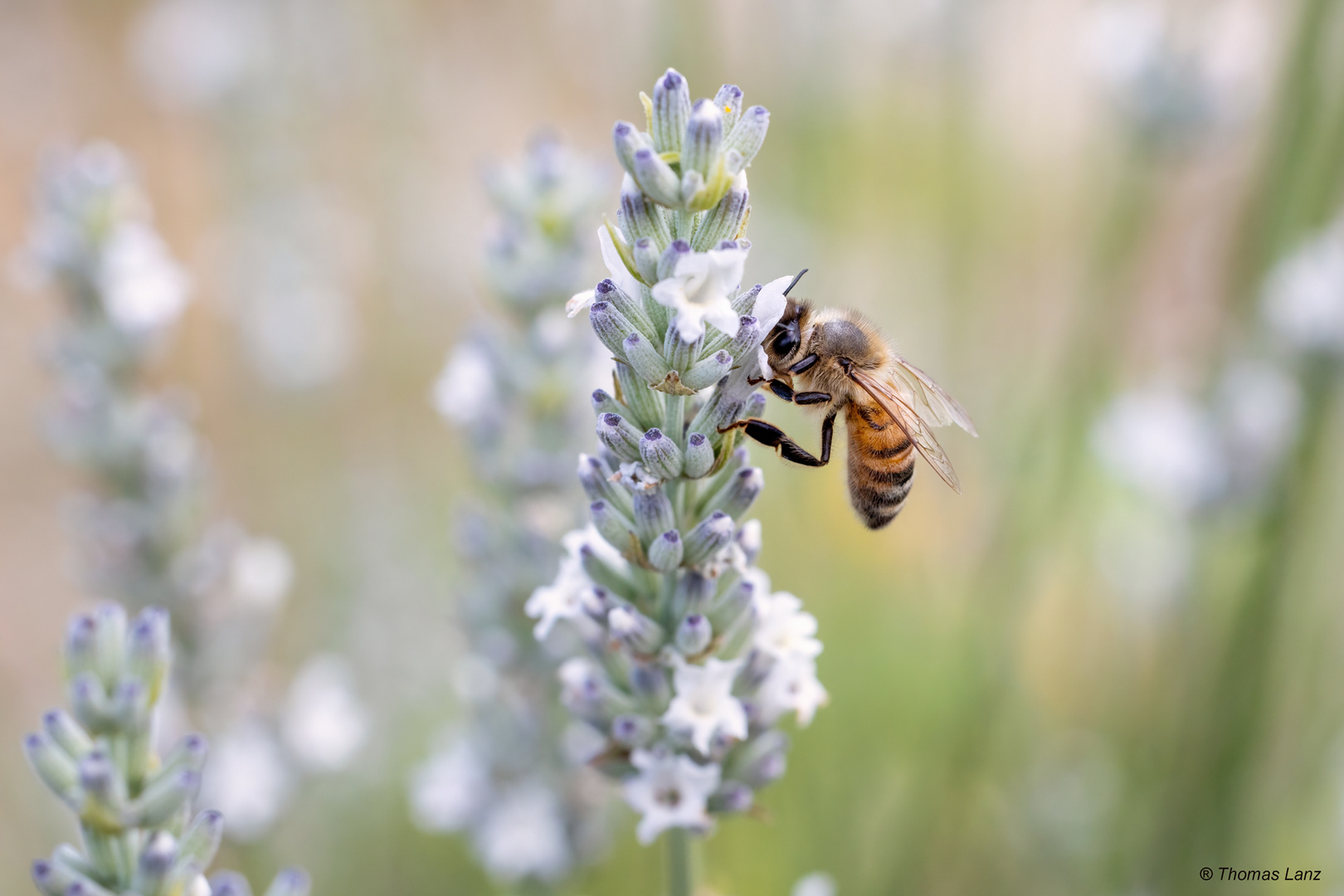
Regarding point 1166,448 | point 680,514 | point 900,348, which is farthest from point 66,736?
point 900,348

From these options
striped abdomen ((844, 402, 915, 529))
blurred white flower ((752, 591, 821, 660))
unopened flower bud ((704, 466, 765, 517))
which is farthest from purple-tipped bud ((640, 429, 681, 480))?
striped abdomen ((844, 402, 915, 529))

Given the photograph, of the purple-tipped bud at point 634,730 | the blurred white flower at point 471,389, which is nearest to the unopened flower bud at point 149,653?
the purple-tipped bud at point 634,730

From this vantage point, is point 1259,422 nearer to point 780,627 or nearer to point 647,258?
point 780,627

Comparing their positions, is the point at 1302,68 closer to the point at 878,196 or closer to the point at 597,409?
the point at 597,409

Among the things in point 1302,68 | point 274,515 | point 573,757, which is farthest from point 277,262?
point 1302,68

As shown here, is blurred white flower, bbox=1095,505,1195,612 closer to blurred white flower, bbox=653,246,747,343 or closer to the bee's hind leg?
the bee's hind leg

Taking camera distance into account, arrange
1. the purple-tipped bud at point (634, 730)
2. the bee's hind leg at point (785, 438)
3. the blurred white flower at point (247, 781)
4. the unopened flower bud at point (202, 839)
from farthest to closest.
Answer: the blurred white flower at point (247, 781)
the bee's hind leg at point (785, 438)
the purple-tipped bud at point (634, 730)
the unopened flower bud at point (202, 839)

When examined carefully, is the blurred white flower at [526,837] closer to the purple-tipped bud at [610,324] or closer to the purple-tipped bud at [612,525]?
the purple-tipped bud at [612,525]
